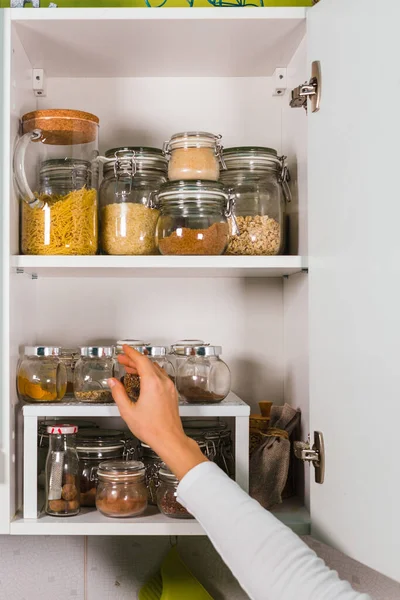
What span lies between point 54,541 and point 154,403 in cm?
64

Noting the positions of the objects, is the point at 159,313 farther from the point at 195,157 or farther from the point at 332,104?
the point at 332,104

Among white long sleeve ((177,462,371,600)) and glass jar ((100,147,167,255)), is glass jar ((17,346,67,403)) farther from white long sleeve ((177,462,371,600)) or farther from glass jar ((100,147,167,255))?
white long sleeve ((177,462,371,600))

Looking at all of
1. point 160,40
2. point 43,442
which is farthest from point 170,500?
point 160,40

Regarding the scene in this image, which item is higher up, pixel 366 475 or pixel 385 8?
pixel 385 8

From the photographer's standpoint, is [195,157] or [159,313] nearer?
[195,157]

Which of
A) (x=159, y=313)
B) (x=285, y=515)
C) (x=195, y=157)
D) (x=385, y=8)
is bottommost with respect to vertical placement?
(x=285, y=515)

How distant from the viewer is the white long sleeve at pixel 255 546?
799 mm

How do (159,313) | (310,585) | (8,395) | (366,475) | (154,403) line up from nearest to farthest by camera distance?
(310,585)
(366,475)
(154,403)
(8,395)
(159,313)

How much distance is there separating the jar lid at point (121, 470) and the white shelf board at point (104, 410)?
85 millimetres

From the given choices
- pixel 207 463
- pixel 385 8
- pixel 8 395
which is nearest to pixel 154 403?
pixel 207 463

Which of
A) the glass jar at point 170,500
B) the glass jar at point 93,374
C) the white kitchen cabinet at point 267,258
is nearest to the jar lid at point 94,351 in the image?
the glass jar at point 93,374

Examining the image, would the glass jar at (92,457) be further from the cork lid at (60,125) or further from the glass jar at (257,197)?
the cork lid at (60,125)

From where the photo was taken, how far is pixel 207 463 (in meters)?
0.95

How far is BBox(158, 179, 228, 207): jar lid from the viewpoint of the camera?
118 centimetres
